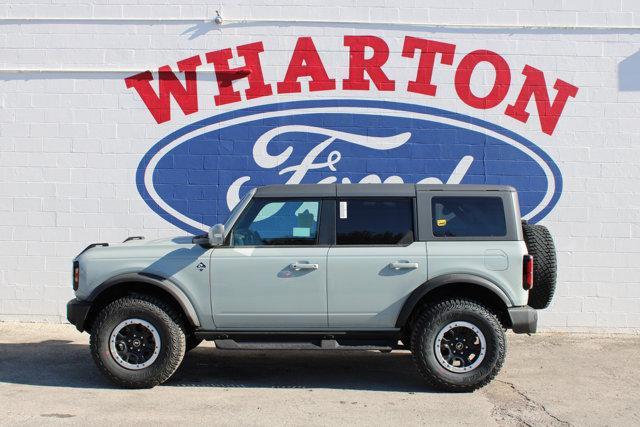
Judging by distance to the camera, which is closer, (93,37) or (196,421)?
(196,421)

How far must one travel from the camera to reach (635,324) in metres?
9.48

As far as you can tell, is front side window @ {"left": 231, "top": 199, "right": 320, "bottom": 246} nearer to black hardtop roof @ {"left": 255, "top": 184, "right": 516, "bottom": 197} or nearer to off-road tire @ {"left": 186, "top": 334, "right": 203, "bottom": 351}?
black hardtop roof @ {"left": 255, "top": 184, "right": 516, "bottom": 197}

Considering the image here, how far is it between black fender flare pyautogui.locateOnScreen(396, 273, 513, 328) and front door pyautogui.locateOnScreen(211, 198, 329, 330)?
2.40ft

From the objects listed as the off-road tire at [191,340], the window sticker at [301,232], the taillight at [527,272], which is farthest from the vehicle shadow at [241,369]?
the window sticker at [301,232]

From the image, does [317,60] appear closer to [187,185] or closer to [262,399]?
[187,185]

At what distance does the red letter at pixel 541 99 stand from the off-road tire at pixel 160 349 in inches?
212

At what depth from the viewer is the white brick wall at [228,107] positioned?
9.51 meters

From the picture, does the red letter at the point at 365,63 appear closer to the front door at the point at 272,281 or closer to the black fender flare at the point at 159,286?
the front door at the point at 272,281

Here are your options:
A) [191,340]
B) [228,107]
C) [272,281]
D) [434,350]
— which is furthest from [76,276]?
[228,107]

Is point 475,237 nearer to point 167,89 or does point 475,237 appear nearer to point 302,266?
point 302,266

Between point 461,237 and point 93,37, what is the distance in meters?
5.85

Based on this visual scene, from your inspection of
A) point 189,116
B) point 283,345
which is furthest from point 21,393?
point 189,116

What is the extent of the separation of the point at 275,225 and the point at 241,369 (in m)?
1.78

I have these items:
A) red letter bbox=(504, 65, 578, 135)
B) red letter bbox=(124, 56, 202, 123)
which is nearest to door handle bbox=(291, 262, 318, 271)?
red letter bbox=(124, 56, 202, 123)
